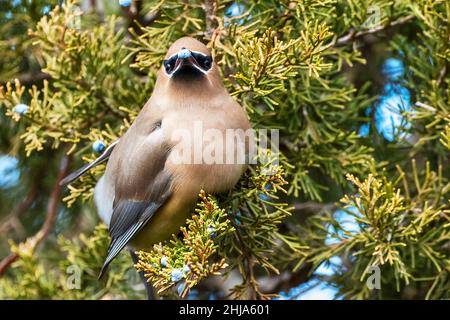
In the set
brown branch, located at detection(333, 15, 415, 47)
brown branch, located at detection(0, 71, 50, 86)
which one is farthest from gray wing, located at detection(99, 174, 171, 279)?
brown branch, located at detection(0, 71, 50, 86)

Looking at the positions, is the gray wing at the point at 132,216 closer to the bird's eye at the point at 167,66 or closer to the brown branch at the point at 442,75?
the bird's eye at the point at 167,66

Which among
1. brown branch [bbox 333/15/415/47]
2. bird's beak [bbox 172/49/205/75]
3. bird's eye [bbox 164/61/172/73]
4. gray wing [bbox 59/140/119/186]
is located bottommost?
gray wing [bbox 59/140/119/186]

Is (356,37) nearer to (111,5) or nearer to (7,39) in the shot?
(111,5)

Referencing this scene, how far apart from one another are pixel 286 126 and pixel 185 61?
0.64 meters

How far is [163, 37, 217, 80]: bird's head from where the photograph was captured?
327 centimetres

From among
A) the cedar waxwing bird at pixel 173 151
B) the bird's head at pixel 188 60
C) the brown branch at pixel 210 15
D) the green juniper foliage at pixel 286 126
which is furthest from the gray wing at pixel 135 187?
the brown branch at pixel 210 15

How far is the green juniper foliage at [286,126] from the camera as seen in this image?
327 centimetres

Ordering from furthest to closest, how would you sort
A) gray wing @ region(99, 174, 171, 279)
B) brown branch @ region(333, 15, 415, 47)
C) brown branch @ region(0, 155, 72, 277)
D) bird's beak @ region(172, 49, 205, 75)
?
brown branch @ region(0, 155, 72, 277) → brown branch @ region(333, 15, 415, 47) → gray wing @ region(99, 174, 171, 279) → bird's beak @ region(172, 49, 205, 75)

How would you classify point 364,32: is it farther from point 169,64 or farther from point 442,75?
point 169,64

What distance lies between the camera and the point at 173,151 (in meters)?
3.31

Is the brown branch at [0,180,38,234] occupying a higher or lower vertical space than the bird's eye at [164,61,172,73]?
lower

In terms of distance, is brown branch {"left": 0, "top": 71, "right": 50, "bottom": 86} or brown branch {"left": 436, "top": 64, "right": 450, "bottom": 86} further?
brown branch {"left": 0, "top": 71, "right": 50, "bottom": 86}

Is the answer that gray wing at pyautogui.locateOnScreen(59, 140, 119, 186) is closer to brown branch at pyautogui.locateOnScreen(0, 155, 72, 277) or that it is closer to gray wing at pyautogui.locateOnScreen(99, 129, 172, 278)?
gray wing at pyautogui.locateOnScreen(99, 129, 172, 278)

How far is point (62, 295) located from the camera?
380cm
